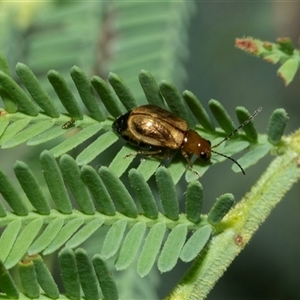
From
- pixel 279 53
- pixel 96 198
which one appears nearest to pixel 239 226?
pixel 96 198

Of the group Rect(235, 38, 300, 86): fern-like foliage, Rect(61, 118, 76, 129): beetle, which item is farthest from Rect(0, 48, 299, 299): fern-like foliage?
Rect(235, 38, 300, 86): fern-like foliage

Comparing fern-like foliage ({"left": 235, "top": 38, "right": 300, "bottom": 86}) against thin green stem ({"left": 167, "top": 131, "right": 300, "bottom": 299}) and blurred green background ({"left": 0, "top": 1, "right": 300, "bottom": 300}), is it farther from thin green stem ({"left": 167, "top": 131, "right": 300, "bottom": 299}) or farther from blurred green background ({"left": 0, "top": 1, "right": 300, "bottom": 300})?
blurred green background ({"left": 0, "top": 1, "right": 300, "bottom": 300})

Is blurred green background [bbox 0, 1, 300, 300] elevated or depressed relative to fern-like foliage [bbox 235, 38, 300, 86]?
depressed

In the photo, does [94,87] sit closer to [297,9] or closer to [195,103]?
[195,103]

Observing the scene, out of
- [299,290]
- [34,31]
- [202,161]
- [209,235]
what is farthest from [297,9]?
[209,235]

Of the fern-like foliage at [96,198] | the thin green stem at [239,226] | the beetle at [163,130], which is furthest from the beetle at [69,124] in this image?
the thin green stem at [239,226]

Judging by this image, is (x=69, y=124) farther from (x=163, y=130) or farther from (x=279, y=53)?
(x=279, y=53)
